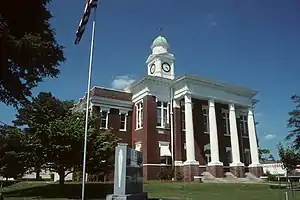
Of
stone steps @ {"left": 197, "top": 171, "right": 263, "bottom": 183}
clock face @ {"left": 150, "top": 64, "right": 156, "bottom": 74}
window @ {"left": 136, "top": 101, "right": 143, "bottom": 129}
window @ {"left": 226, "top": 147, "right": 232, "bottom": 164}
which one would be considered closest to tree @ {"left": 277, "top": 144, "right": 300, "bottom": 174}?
stone steps @ {"left": 197, "top": 171, "right": 263, "bottom": 183}

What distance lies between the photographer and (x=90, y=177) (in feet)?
97.7

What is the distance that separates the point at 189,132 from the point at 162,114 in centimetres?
390

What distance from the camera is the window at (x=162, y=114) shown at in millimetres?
34281

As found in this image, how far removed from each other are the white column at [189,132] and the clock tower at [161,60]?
7.85 metres

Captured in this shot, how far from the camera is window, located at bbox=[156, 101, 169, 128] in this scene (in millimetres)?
34281

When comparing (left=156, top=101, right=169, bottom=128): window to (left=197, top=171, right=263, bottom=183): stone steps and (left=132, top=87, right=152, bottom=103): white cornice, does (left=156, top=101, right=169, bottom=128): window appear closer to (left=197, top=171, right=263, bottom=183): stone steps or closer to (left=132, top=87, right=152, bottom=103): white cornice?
(left=132, top=87, right=152, bottom=103): white cornice

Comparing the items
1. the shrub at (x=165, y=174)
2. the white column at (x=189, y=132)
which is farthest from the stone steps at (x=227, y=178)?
the shrub at (x=165, y=174)

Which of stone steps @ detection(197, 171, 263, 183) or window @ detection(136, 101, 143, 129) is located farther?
window @ detection(136, 101, 143, 129)

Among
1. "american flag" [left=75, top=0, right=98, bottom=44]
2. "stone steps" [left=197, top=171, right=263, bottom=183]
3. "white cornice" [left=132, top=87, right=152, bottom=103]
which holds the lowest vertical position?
"stone steps" [left=197, top=171, right=263, bottom=183]

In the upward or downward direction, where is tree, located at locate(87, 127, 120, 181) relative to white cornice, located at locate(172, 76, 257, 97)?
downward

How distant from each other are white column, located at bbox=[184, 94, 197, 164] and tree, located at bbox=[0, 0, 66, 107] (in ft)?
63.3

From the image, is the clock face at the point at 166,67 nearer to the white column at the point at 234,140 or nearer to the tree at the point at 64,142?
the white column at the point at 234,140

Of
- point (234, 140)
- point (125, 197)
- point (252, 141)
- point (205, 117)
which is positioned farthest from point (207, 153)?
point (125, 197)

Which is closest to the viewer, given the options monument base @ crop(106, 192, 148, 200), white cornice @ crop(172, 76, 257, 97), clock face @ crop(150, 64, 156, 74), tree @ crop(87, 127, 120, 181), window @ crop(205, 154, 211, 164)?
monument base @ crop(106, 192, 148, 200)
